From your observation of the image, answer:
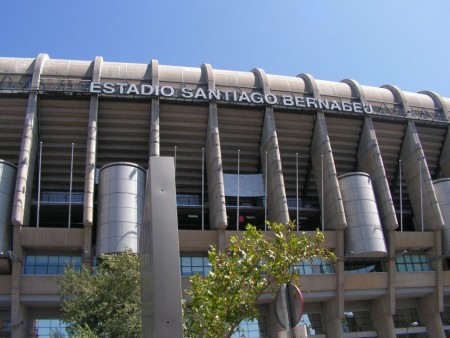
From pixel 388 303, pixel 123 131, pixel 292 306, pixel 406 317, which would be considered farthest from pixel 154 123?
pixel 292 306

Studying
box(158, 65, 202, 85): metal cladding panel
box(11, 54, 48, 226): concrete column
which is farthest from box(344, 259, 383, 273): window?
box(11, 54, 48, 226): concrete column

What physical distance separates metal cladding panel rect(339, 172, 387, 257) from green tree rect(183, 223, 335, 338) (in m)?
29.8

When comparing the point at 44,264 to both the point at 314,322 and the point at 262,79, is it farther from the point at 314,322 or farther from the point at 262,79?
the point at 262,79

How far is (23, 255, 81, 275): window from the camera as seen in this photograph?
4112 cm

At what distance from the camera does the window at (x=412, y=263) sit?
48.4 m

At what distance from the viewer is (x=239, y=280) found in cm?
1465

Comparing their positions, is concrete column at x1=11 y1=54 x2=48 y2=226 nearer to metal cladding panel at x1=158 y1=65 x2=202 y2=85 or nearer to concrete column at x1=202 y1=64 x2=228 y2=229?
metal cladding panel at x1=158 y1=65 x2=202 y2=85

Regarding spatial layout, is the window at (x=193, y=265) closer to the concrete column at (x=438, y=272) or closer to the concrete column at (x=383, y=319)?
the concrete column at (x=383, y=319)

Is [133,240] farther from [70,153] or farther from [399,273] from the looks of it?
[399,273]

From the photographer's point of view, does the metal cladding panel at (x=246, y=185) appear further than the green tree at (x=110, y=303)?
Yes

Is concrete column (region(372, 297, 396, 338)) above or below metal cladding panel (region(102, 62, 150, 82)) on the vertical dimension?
below

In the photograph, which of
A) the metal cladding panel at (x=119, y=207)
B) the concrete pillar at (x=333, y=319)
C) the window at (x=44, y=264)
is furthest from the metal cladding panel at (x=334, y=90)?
the window at (x=44, y=264)

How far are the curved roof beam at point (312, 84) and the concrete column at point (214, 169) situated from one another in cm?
972

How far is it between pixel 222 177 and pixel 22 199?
1580 cm
